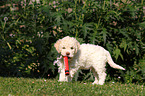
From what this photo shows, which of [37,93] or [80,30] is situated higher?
[80,30]

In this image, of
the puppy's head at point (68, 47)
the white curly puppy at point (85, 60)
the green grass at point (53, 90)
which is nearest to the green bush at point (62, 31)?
the white curly puppy at point (85, 60)

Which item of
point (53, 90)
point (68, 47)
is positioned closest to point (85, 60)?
point (68, 47)

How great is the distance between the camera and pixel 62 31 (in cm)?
643

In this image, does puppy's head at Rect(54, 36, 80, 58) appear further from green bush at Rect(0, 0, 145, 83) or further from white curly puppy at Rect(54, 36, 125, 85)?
green bush at Rect(0, 0, 145, 83)

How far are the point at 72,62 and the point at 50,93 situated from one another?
1.06 metres

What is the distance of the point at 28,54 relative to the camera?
656 cm

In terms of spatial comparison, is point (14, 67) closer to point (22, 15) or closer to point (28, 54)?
point (28, 54)

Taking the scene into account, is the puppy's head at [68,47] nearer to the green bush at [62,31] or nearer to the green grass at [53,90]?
the green grass at [53,90]

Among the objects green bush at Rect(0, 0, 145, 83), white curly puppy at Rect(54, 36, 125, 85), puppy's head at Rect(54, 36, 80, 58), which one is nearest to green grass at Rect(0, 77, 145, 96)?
white curly puppy at Rect(54, 36, 125, 85)

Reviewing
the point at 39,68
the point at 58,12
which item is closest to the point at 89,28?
the point at 58,12

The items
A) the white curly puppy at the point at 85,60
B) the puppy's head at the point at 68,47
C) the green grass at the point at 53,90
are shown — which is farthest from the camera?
the white curly puppy at the point at 85,60

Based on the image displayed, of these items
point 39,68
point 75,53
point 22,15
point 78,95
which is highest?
point 22,15

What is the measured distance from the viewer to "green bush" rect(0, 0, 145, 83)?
6.20 m

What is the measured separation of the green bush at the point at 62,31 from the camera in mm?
6199
